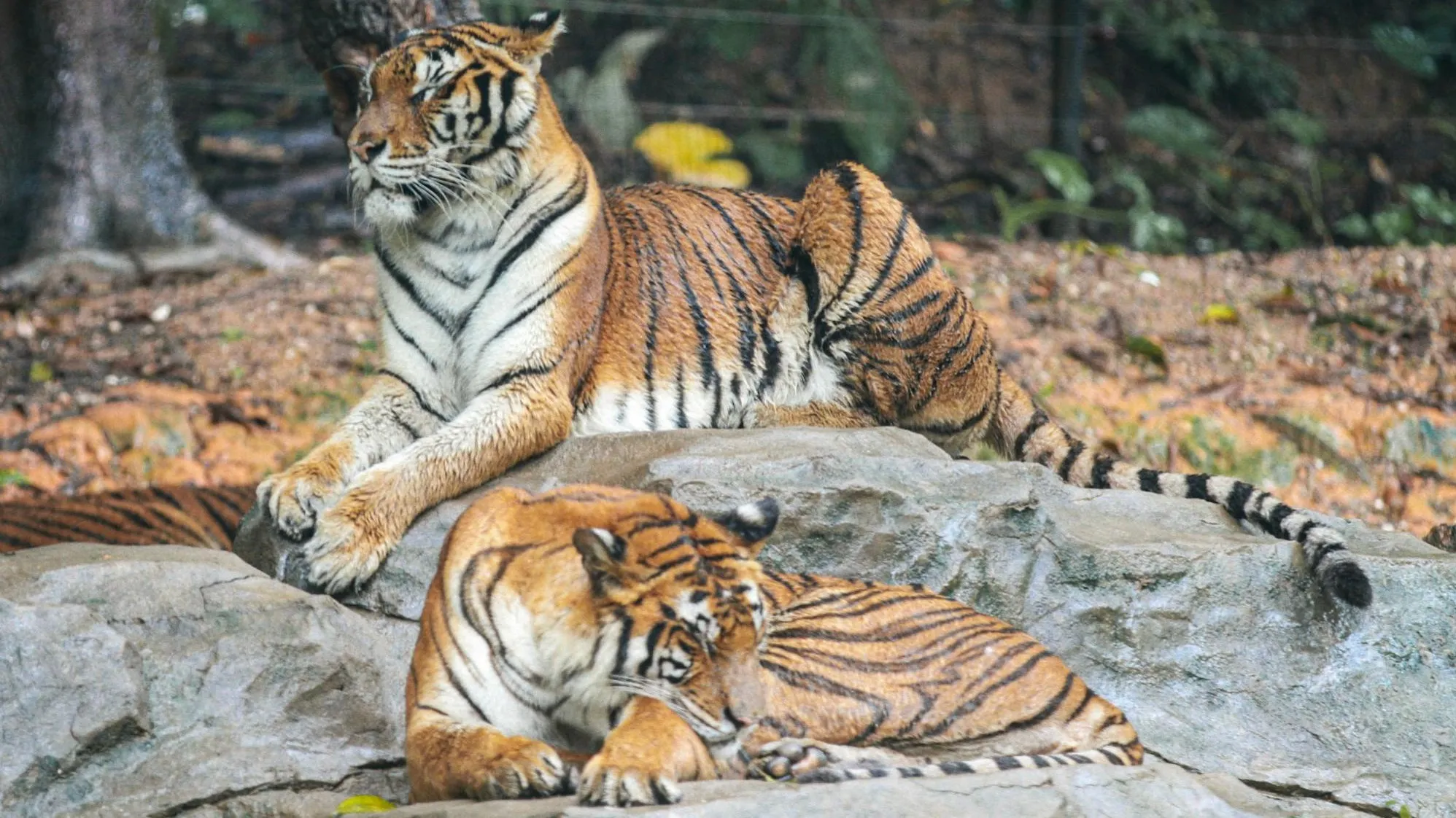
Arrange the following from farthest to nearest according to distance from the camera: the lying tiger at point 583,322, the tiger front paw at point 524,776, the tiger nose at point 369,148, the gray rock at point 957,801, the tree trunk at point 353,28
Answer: the tree trunk at point 353,28
the tiger nose at point 369,148
the lying tiger at point 583,322
the tiger front paw at point 524,776
the gray rock at point 957,801

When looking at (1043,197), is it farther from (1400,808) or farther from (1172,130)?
(1400,808)

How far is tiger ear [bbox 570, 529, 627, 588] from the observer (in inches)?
143

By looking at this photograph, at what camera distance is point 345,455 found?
5543mm

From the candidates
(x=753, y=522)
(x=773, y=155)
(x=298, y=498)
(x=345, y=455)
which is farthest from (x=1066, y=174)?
(x=753, y=522)

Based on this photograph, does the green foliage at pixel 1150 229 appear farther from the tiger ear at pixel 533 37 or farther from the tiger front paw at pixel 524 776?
the tiger front paw at pixel 524 776

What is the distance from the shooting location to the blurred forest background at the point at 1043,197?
26.7 feet

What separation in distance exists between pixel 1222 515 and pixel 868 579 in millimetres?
1399

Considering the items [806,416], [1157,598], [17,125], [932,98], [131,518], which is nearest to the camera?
[1157,598]

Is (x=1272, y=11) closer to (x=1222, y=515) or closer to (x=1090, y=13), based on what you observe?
(x=1090, y=13)

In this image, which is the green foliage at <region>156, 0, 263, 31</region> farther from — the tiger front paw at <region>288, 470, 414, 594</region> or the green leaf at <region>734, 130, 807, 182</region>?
the tiger front paw at <region>288, 470, 414, 594</region>

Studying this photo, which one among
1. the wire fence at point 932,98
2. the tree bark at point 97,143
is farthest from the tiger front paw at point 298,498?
the wire fence at point 932,98

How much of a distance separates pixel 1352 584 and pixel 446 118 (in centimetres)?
333

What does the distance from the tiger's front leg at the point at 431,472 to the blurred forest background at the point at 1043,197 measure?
2.65 meters

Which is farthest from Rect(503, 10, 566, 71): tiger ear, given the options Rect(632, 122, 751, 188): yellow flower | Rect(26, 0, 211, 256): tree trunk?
Rect(632, 122, 751, 188): yellow flower
